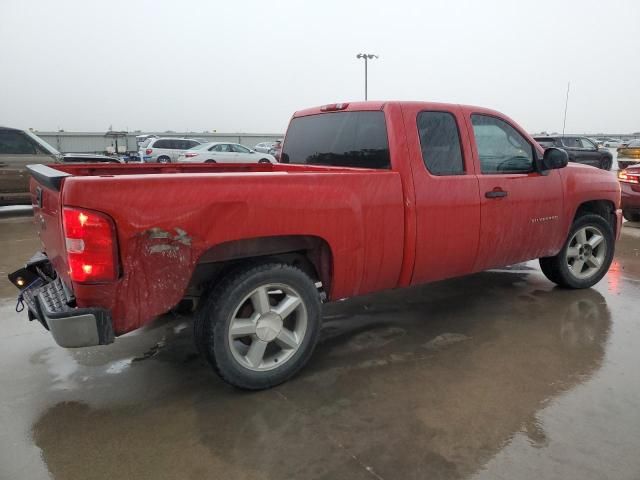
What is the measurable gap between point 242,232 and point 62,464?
1447 millimetres

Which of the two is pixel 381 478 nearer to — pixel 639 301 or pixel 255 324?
pixel 255 324

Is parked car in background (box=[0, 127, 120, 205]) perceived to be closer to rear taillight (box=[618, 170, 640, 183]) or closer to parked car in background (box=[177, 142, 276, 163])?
rear taillight (box=[618, 170, 640, 183])

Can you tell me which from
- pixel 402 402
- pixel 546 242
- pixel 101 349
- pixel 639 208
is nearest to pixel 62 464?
pixel 101 349

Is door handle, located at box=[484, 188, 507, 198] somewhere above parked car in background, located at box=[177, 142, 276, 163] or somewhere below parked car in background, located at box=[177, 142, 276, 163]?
above

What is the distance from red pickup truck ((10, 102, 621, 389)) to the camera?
235 cm

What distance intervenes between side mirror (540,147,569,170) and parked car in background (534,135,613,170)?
58.8ft

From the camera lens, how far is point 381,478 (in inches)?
85.3

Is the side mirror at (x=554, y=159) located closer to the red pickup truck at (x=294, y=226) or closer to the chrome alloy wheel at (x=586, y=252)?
the red pickup truck at (x=294, y=226)

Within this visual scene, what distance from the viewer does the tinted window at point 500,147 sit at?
12.7ft

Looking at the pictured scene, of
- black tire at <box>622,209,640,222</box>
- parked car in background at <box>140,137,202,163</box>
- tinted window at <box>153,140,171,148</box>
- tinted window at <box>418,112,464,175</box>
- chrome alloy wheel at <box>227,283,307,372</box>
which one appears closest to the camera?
chrome alloy wheel at <box>227,283,307,372</box>

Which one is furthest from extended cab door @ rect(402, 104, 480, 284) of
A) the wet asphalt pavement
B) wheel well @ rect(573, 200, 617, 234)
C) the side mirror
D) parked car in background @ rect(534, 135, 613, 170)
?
parked car in background @ rect(534, 135, 613, 170)

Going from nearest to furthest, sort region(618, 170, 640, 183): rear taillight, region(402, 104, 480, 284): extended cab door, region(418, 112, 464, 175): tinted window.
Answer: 1. region(402, 104, 480, 284): extended cab door
2. region(418, 112, 464, 175): tinted window
3. region(618, 170, 640, 183): rear taillight

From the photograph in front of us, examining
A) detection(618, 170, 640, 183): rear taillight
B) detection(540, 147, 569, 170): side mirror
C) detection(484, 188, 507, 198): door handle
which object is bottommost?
detection(618, 170, 640, 183): rear taillight

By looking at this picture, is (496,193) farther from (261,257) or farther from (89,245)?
(89,245)
